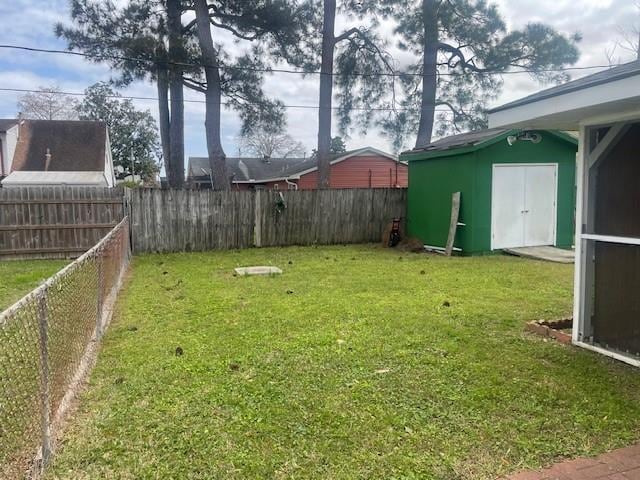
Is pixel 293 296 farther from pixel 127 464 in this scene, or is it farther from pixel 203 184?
pixel 203 184

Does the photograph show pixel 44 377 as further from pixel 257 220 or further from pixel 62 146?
pixel 62 146

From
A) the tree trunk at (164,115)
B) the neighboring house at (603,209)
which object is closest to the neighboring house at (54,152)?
the tree trunk at (164,115)

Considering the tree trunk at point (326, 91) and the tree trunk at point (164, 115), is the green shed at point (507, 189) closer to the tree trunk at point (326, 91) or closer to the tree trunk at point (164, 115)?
the tree trunk at point (326, 91)

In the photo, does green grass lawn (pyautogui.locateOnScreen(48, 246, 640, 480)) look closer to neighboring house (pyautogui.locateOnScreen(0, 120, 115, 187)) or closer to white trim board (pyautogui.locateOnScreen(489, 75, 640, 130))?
white trim board (pyautogui.locateOnScreen(489, 75, 640, 130))

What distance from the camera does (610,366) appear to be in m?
3.71

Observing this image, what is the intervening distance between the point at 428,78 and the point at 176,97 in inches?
362

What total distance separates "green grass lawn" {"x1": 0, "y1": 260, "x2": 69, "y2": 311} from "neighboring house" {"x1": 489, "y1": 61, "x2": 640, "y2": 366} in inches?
245

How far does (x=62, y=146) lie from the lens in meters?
24.1

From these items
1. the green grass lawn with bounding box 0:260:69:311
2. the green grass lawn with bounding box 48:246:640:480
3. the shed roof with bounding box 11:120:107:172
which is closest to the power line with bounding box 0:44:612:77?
the green grass lawn with bounding box 0:260:69:311

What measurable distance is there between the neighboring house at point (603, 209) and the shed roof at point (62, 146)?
2360cm

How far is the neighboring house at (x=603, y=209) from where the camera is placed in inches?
145

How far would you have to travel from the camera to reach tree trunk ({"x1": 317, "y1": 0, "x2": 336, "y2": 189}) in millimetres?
15719

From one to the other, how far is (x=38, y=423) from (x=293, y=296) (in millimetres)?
3987

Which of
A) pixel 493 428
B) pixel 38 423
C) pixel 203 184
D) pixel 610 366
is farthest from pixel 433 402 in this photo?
pixel 203 184
